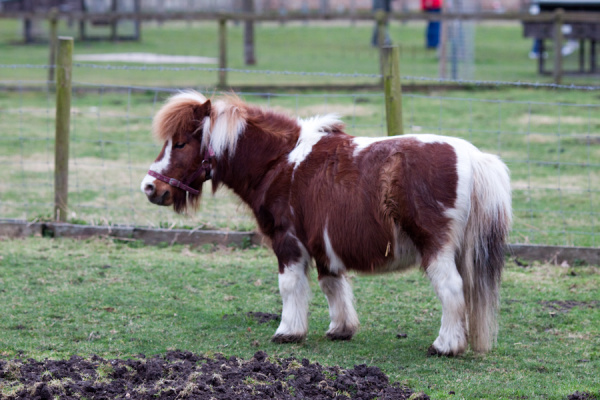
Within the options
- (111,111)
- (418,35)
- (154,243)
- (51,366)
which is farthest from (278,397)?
(418,35)

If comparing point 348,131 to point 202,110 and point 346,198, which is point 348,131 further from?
point 346,198

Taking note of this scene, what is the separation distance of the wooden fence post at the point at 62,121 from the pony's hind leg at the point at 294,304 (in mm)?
3160

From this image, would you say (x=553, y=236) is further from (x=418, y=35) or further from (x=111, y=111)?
(x=418, y=35)

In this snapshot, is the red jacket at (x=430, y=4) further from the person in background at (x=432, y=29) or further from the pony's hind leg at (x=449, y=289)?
the pony's hind leg at (x=449, y=289)

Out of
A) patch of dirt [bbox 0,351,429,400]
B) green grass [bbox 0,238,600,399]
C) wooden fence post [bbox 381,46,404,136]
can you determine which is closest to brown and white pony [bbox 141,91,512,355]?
green grass [bbox 0,238,600,399]

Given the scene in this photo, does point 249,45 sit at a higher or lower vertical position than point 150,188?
higher

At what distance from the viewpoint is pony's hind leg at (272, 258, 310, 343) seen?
4457 millimetres

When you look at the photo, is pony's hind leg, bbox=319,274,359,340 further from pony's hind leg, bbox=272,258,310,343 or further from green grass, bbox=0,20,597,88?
green grass, bbox=0,20,597,88

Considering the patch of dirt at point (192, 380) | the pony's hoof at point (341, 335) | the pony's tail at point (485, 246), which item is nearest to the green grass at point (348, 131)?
the pony's hoof at point (341, 335)

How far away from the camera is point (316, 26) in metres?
26.2

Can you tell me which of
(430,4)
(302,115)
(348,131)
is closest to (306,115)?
(302,115)

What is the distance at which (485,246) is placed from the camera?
163 inches

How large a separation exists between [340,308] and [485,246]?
3.33 ft

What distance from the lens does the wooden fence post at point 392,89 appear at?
6.00 m
